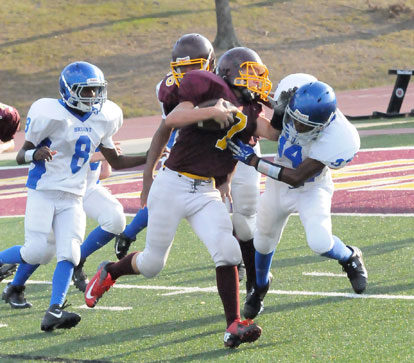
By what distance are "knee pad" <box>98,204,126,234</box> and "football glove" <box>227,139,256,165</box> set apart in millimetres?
1880

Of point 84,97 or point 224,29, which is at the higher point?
point 84,97

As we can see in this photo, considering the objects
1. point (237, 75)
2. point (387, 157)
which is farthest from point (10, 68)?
point (237, 75)

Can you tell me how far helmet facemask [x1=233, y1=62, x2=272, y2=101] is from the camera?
5.31 meters

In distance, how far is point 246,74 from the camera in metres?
5.31

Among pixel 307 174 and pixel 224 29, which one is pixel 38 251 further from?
pixel 224 29

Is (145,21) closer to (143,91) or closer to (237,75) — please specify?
(143,91)

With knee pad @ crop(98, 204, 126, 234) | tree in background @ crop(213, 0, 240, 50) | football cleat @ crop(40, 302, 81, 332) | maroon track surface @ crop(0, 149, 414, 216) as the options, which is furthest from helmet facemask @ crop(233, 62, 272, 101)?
tree in background @ crop(213, 0, 240, 50)

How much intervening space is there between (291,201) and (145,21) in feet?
87.6

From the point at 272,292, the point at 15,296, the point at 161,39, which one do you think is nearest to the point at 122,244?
the point at 15,296

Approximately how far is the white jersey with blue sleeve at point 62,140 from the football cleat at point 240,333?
1.55 metres

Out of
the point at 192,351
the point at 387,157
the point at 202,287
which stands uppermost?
the point at 192,351

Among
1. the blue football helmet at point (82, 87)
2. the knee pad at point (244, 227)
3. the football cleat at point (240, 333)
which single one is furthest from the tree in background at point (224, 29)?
the football cleat at point (240, 333)

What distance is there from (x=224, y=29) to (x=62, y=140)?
77.8 ft

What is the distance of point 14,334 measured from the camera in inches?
221
